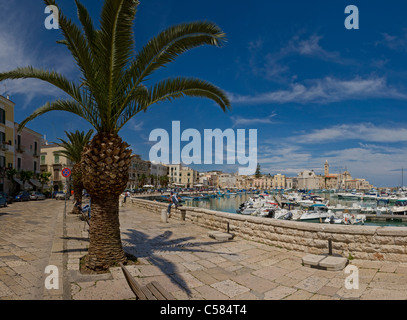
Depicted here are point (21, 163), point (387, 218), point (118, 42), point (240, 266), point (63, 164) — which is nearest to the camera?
point (118, 42)

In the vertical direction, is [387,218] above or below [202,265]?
below

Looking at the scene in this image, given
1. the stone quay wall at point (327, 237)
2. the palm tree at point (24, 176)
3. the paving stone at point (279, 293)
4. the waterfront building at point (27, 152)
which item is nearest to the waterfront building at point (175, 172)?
the waterfront building at point (27, 152)

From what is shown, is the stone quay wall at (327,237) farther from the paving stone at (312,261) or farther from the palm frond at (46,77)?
the palm frond at (46,77)

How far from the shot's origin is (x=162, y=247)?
24.4 feet

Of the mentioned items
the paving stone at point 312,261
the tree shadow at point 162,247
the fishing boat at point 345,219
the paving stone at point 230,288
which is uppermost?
the paving stone at point 312,261

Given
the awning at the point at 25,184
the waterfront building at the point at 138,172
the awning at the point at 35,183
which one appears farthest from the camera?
the waterfront building at the point at 138,172

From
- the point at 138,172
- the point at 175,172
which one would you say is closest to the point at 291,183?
the point at 175,172

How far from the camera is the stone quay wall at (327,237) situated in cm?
555

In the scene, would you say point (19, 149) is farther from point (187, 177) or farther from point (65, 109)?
point (187, 177)

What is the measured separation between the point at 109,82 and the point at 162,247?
496 centimetres

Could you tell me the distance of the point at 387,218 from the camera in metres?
30.6

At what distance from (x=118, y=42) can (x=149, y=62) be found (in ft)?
2.61

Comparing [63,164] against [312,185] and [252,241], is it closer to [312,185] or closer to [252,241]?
[252,241]
